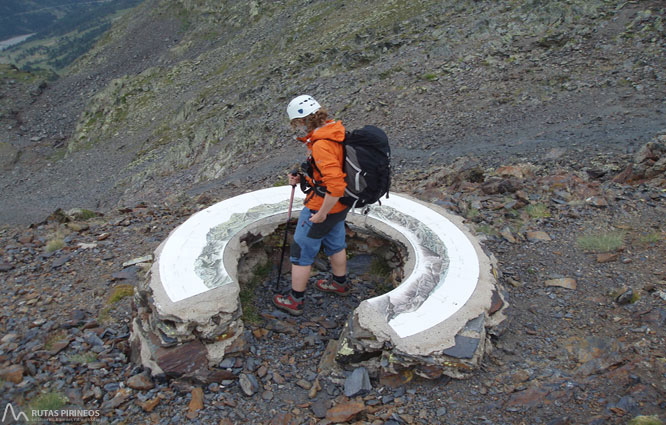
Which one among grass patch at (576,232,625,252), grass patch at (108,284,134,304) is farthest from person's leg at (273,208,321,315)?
grass patch at (576,232,625,252)

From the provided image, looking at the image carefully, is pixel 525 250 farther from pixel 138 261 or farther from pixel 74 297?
pixel 74 297

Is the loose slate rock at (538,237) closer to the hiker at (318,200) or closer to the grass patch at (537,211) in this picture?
the grass patch at (537,211)

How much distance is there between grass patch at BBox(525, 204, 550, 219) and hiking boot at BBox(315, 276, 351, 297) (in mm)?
3234

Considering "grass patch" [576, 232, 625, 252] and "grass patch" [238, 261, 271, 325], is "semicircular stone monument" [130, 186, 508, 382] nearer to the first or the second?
"grass patch" [238, 261, 271, 325]

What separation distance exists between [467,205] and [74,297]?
6150 millimetres

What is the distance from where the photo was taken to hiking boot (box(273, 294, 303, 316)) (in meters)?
5.59

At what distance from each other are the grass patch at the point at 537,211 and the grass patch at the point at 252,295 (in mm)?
4195

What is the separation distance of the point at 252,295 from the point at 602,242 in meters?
4.70

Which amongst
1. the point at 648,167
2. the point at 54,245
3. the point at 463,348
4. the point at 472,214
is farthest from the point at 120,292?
the point at 648,167

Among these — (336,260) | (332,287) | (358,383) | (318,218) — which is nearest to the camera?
(358,383)

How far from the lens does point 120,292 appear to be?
6.02 m

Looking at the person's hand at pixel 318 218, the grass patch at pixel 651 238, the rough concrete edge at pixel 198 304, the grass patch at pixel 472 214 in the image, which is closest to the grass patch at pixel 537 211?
the grass patch at pixel 472 214

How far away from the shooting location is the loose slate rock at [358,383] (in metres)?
4.23

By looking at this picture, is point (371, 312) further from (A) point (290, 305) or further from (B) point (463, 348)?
(A) point (290, 305)
